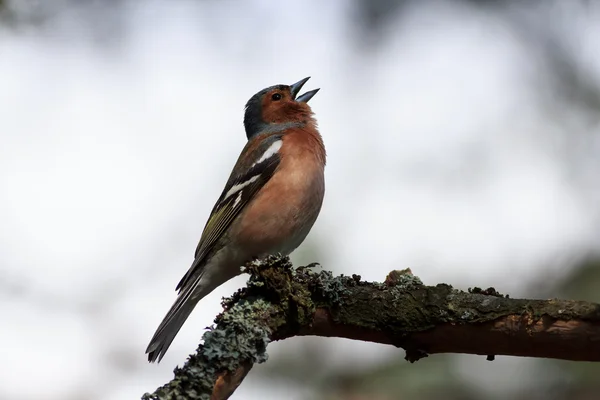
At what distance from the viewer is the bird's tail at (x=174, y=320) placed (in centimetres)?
521

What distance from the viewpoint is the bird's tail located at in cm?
521

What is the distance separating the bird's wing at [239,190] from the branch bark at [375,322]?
186cm

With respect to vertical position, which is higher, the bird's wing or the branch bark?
the bird's wing

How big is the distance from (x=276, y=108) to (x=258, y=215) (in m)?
2.11

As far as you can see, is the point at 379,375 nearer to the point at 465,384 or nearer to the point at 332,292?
the point at 465,384

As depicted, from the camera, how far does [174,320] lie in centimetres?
540

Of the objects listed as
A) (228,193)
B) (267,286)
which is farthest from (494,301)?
(228,193)

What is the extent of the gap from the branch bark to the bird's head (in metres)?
3.44

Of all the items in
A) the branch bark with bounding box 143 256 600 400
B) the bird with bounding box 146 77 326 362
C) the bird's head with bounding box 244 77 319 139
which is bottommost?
the branch bark with bounding box 143 256 600 400

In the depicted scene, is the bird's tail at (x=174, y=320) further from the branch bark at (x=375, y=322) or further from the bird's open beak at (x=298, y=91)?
the bird's open beak at (x=298, y=91)

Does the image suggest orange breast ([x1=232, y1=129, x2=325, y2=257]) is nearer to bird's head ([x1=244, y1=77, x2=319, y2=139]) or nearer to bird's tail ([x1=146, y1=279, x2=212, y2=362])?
bird's tail ([x1=146, y1=279, x2=212, y2=362])

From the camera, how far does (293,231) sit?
5.93 meters

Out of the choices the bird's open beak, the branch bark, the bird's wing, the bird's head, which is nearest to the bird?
the bird's wing

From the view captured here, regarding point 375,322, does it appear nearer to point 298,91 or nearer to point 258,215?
point 258,215
